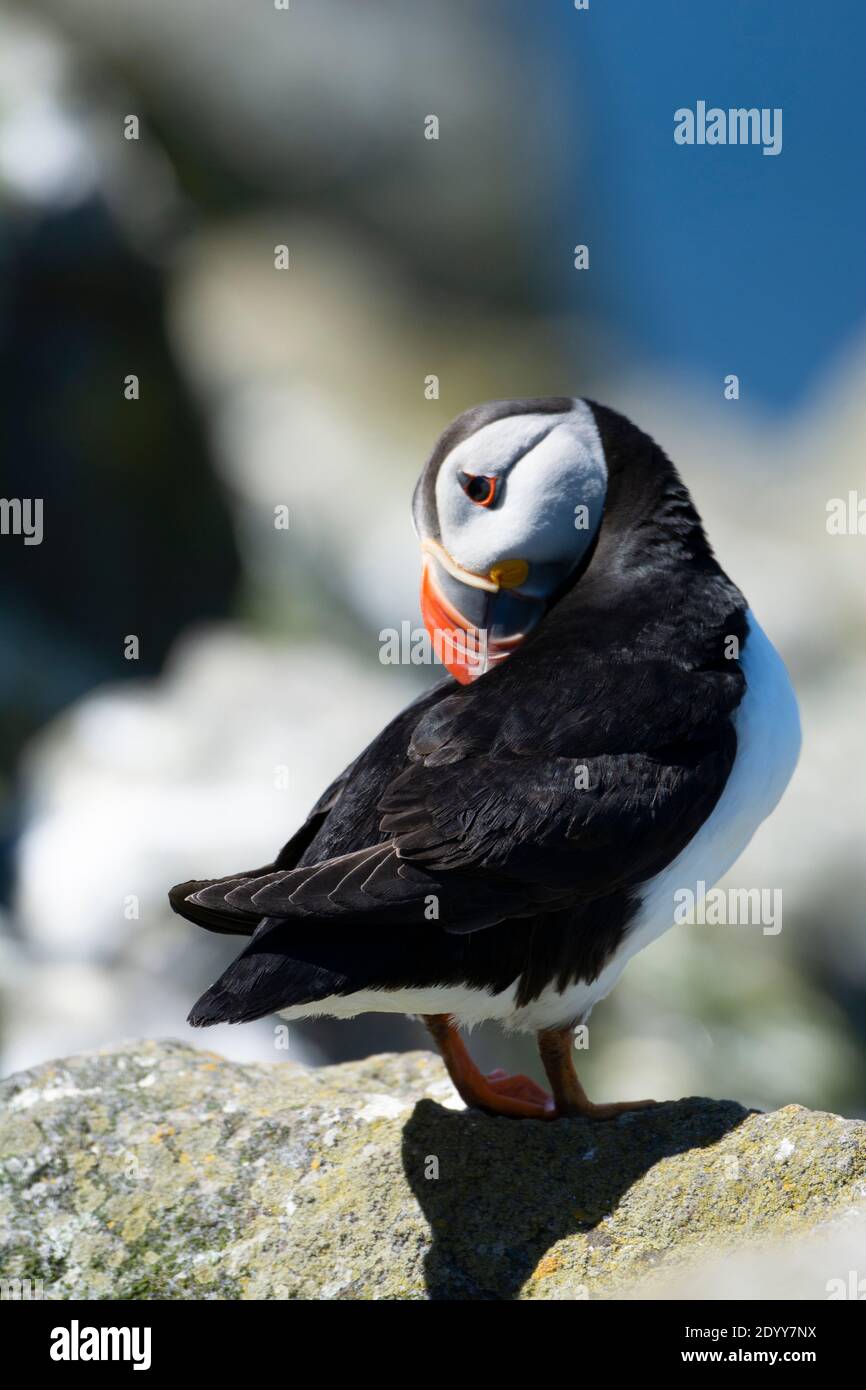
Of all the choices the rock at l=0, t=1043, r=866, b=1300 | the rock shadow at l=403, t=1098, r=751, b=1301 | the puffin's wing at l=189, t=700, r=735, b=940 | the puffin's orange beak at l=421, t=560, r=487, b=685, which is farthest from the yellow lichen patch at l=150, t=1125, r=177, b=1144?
the puffin's orange beak at l=421, t=560, r=487, b=685

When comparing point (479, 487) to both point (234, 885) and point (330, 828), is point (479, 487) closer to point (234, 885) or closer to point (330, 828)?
point (330, 828)

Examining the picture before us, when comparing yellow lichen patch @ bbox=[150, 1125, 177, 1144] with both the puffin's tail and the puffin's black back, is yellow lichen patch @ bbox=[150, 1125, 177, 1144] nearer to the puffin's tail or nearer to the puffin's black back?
the puffin's black back

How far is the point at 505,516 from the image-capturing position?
16.8ft

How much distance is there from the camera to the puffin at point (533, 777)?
412cm

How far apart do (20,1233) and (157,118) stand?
61.5ft

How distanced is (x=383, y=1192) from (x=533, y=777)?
130 cm

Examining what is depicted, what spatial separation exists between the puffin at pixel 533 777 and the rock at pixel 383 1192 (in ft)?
1.02

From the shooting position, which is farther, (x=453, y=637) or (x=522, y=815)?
(x=453, y=637)

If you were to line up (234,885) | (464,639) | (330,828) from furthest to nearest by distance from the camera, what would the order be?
(464,639) → (330,828) → (234,885)

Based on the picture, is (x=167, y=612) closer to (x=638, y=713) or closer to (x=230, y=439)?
(x=230, y=439)

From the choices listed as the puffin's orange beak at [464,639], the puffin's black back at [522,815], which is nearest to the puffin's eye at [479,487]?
the puffin's orange beak at [464,639]

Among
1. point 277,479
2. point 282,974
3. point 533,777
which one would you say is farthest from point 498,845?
point 277,479

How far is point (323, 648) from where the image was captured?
15.3 metres

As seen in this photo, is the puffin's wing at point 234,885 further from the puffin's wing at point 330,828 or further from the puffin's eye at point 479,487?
the puffin's eye at point 479,487
